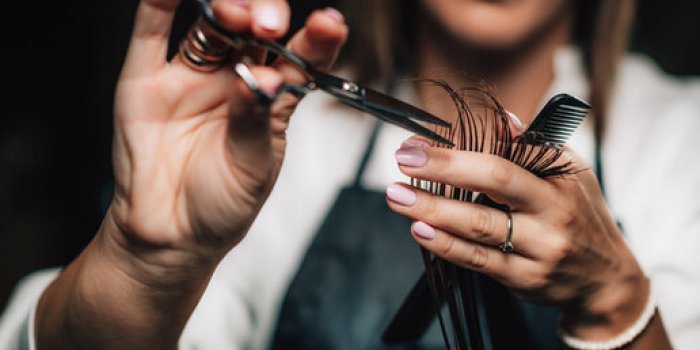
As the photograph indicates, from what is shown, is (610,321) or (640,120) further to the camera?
(640,120)

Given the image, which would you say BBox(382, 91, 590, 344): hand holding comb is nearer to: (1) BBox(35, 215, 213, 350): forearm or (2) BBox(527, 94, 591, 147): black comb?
(2) BBox(527, 94, 591, 147): black comb

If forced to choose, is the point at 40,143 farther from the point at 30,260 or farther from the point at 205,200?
the point at 205,200

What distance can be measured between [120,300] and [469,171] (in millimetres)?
288

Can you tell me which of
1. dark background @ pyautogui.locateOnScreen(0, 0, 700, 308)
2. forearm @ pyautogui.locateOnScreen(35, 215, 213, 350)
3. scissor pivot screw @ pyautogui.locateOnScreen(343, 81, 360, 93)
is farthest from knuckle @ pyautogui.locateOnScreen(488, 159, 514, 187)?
dark background @ pyautogui.locateOnScreen(0, 0, 700, 308)

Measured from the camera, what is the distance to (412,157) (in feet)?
1.43

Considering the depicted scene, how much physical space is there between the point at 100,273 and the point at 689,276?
663 mm

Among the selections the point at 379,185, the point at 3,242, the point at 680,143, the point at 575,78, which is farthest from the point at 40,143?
the point at 680,143

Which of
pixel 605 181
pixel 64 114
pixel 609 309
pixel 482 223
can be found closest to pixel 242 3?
pixel 482 223

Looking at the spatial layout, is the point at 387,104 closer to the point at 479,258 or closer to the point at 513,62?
the point at 479,258

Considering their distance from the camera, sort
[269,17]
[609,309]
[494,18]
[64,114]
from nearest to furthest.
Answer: [269,17] → [609,309] → [494,18] → [64,114]

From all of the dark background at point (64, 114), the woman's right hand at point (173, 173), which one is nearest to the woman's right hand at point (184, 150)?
the woman's right hand at point (173, 173)

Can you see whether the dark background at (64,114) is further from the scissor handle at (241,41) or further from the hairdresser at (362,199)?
the scissor handle at (241,41)

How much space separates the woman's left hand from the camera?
44 cm

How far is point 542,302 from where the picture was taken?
53cm
